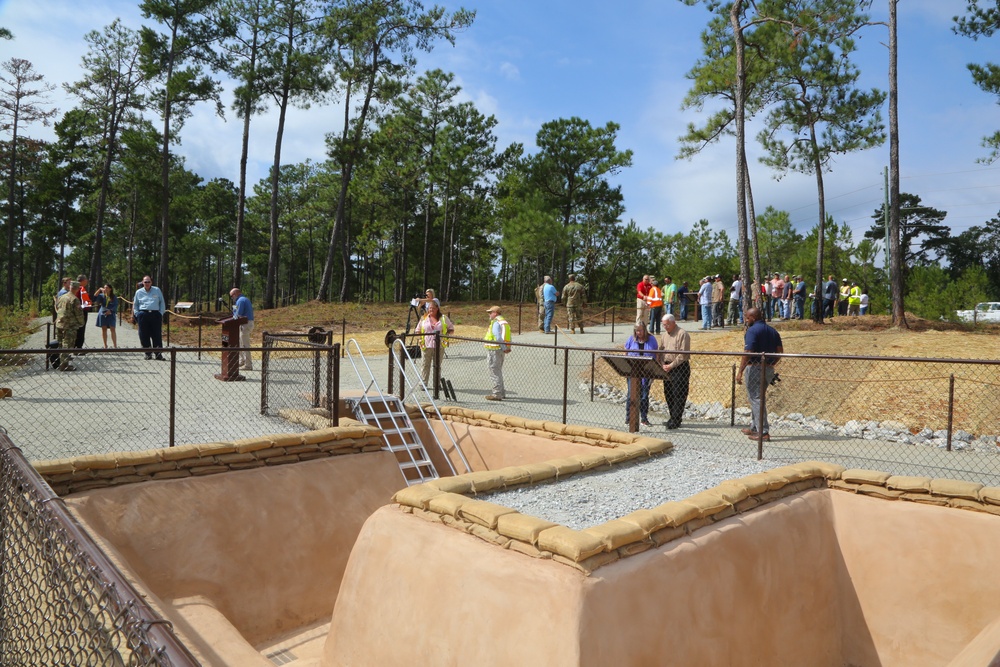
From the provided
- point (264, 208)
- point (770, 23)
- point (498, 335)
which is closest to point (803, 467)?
point (498, 335)

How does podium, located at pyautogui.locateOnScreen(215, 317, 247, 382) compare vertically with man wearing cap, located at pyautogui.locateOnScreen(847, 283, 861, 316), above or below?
below

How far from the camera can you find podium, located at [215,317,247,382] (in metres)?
11.1

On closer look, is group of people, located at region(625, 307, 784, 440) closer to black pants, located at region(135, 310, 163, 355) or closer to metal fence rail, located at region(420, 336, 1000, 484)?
metal fence rail, located at region(420, 336, 1000, 484)

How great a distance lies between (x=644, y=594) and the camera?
13.0ft

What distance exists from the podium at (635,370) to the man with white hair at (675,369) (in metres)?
0.52

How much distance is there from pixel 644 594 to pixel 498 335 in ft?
26.3

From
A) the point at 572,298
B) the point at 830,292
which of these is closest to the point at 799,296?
the point at 830,292

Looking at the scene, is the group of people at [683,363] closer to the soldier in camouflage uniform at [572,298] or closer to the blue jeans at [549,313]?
the blue jeans at [549,313]

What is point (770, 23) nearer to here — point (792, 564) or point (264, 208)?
point (792, 564)

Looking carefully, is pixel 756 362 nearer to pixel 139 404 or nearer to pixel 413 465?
pixel 413 465

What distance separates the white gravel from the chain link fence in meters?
3.39

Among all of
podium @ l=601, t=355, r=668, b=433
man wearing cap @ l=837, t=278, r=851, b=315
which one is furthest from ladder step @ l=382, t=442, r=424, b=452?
man wearing cap @ l=837, t=278, r=851, b=315

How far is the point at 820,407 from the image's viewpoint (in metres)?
11.7

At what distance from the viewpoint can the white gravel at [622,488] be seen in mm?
5000
